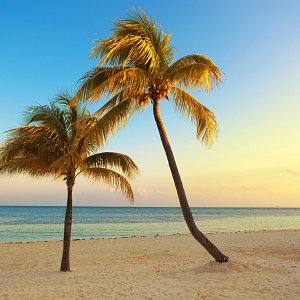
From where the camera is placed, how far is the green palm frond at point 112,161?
1262cm

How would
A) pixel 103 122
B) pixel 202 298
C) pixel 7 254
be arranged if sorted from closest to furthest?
pixel 202 298, pixel 103 122, pixel 7 254

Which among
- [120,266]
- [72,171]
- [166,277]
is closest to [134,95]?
[72,171]

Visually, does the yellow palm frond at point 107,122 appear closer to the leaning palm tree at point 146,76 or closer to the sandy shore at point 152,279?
the leaning palm tree at point 146,76

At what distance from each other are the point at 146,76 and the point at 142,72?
0.71 ft

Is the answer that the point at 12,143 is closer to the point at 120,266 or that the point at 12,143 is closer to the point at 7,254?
the point at 120,266

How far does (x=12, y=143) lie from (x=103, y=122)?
327 cm

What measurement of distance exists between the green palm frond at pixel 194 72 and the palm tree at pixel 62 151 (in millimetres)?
2676

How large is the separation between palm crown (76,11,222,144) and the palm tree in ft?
3.93

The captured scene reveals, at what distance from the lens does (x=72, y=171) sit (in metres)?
12.5

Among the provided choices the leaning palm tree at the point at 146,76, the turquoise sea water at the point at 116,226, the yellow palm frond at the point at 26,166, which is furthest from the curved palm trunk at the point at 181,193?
the turquoise sea water at the point at 116,226

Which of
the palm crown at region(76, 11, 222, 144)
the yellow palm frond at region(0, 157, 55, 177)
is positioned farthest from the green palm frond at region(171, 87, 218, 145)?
the yellow palm frond at region(0, 157, 55, 177)

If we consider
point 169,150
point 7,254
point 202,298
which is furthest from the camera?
point 7,254

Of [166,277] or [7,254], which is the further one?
[7,254]

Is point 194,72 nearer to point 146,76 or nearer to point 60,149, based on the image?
point 146,76
